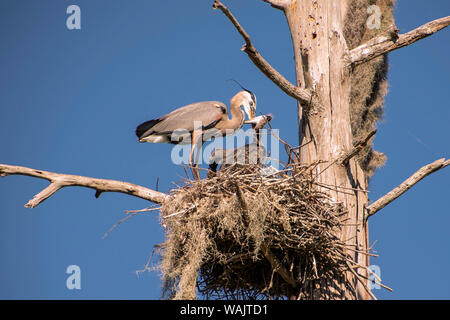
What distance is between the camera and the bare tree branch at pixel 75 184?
6090 mm

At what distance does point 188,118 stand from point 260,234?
11.8ft

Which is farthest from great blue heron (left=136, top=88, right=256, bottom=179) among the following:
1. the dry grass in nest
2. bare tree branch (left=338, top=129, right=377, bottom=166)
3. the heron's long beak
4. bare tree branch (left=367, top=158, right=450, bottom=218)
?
bare tree branch (left=367, top=158, right=450, bottom=218)

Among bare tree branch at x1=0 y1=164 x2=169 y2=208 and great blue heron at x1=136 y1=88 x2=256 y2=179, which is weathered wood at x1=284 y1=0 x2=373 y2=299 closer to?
bare tree branch at x1=0 y1=164 x2=169 y2=208

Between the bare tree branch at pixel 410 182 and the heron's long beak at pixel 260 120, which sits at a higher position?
the heron's long beak at pixel 260 120

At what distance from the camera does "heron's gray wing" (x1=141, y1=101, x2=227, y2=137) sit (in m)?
8.88

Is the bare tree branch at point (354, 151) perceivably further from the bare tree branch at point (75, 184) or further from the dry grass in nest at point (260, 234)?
the bare tree branch at point (75, 184)

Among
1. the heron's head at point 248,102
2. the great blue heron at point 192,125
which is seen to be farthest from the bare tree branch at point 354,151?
the heron's head at point 248,102

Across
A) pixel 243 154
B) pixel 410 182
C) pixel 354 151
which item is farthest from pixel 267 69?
pixel 243 154

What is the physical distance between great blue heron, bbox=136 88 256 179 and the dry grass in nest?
258 centimetres

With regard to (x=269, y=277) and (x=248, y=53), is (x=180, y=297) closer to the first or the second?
(x=269, y=277)

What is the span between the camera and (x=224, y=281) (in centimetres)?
650

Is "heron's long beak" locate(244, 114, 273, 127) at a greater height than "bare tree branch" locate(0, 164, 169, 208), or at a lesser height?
greater

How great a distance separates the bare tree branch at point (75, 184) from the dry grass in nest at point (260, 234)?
1.00 feet
